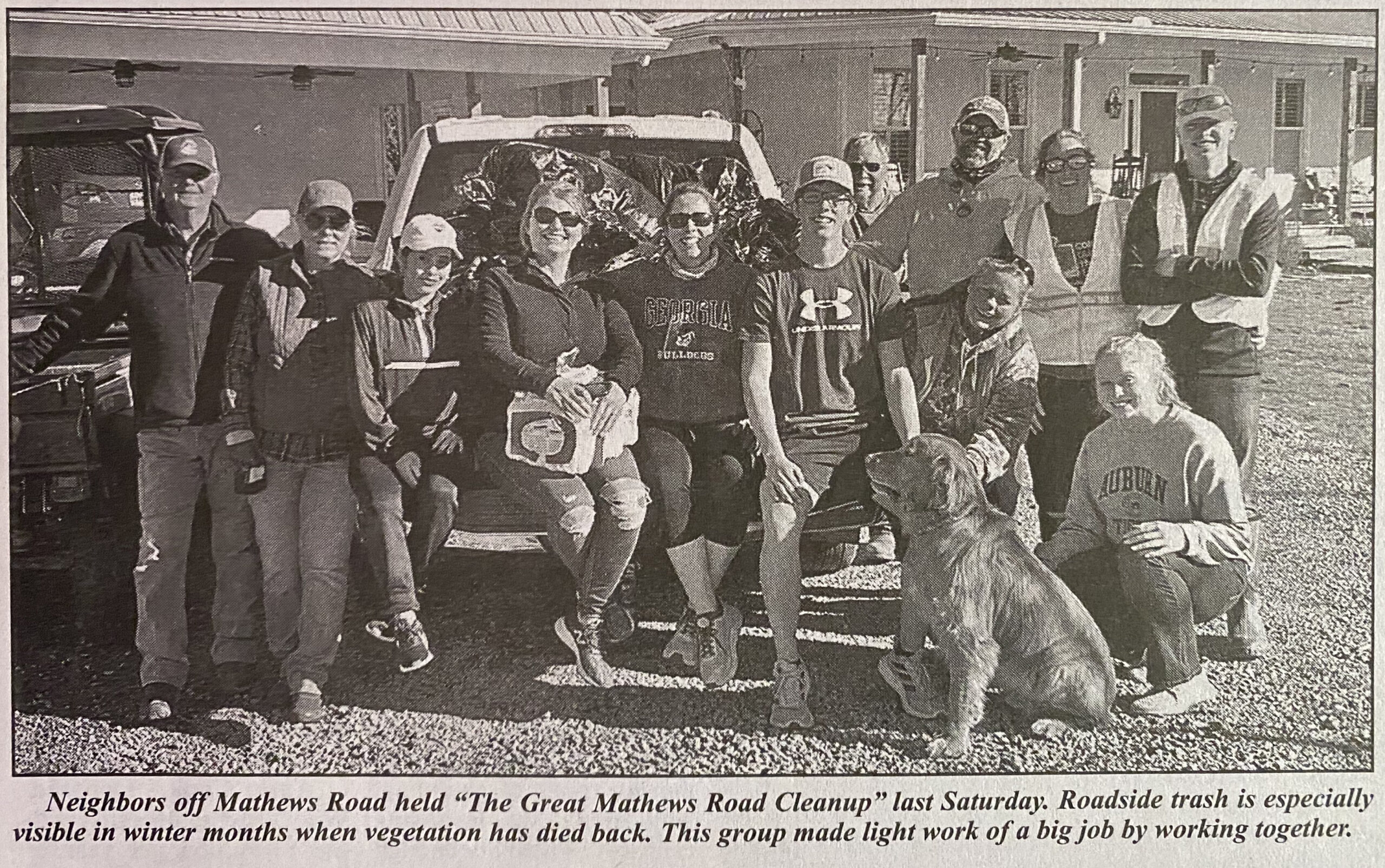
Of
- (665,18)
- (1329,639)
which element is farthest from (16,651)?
(1329,639)

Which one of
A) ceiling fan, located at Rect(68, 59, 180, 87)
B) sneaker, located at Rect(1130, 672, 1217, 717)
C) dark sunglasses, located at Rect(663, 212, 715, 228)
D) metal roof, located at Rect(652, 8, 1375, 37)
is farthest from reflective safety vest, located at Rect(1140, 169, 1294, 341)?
ceiling fan, located at Rect(68, 59, 180, 87)

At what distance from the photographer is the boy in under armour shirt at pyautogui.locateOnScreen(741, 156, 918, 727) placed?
3.85m

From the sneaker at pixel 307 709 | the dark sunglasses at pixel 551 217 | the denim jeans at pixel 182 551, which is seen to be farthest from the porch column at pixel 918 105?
the sneaker at pixel 307 709

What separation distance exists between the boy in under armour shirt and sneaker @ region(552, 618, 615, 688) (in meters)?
0.58

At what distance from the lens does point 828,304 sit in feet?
12.6

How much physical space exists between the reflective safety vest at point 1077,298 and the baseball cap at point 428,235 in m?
1.91

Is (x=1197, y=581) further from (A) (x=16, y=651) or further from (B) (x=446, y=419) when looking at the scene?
(A) (x=16, y=651)

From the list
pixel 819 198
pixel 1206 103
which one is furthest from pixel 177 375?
pixel 1206 103

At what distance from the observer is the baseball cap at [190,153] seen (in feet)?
12.9

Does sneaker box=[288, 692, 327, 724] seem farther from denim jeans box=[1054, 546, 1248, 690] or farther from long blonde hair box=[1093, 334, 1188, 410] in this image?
long blonde hair box=[1093, 334, 1188, 410]

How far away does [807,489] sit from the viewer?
3.91m

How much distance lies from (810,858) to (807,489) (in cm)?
126

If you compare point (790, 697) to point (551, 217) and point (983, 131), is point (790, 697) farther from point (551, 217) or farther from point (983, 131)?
point (983, 131)

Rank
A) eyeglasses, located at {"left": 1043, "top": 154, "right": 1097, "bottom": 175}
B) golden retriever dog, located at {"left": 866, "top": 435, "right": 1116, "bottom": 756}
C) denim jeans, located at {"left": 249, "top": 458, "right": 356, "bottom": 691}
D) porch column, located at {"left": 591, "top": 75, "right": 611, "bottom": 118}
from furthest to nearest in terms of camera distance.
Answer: porch column, located at {"left": 591, "top": 75, "right": 611, "bottom": 118} → eyeglasses, located at {"left": 1043, "top": 154, "right": 1097, "bottom": 175} → denim jeans, located at {"left": 249, "top": 458, "right": 356, "bottom": 691} → golden retriever dog, located at {"left": 866, "top": 435, "right": 1116, "bottom": 756}
